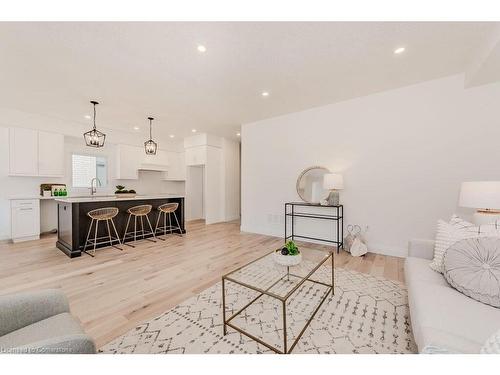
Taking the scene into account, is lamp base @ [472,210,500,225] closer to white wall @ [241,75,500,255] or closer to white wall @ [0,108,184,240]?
white wall @ [241,75,500,255]

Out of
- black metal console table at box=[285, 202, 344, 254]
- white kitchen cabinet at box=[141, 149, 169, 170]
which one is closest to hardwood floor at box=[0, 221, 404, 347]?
black metal console table at box=[285, 202, 344, 254]

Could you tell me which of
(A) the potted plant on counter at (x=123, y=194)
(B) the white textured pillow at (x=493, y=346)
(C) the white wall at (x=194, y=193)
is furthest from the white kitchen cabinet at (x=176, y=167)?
(B) the white textured pillow at (x=493, y=346)

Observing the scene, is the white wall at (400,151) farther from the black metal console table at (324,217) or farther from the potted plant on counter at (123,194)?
the potted plant on counter at (123,194)

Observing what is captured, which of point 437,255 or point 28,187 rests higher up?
point 28,187

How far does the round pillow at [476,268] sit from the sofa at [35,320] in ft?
6.74

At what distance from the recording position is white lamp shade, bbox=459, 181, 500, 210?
1.97m

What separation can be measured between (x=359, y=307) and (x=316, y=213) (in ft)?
7.59

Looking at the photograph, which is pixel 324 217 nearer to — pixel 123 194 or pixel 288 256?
pixel 288 256

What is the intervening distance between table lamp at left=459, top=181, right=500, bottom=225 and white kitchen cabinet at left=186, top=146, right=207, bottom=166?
5.43m

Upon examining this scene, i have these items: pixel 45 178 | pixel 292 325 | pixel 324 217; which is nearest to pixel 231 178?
pixel 324 217

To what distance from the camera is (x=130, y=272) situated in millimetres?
2742

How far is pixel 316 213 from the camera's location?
4145 mm
